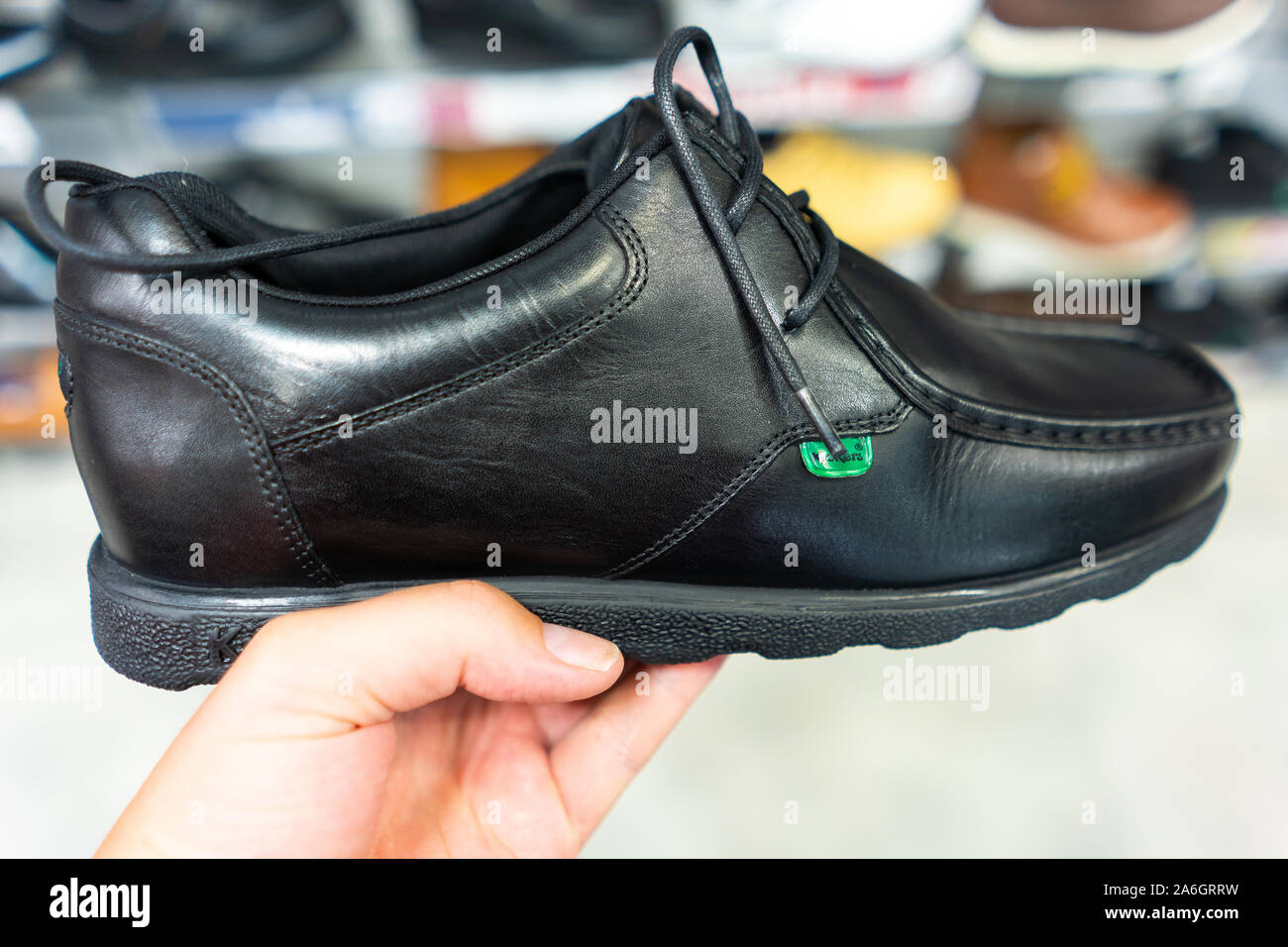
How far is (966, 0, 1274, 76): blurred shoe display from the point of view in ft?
3.83

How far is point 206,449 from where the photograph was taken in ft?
1.64

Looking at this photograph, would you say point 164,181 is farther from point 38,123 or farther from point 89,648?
point 38,123

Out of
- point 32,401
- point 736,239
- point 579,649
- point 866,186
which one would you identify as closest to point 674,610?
point 579,649

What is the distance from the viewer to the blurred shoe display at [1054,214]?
1.50 metres

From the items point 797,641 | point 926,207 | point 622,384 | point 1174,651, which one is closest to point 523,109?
point 926,207

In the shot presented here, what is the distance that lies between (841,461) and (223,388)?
0.44 meters

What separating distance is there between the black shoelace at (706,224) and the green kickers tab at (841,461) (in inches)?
0.5

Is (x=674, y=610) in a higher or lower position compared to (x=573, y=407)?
lower

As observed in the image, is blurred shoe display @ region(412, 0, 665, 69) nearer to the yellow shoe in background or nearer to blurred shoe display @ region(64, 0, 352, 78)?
blurred shoe display @ region(64, 0, 352, 78)

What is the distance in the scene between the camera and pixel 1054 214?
5.07ft

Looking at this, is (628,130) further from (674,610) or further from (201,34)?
(201,34)

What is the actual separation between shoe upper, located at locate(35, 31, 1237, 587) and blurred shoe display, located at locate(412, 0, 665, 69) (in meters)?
0.63

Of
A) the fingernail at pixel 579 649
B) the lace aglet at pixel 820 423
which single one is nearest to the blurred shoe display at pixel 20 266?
the fingernail at pixel 579 649
